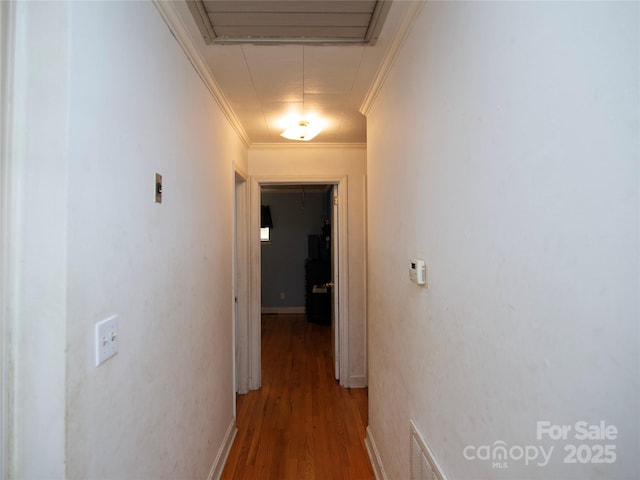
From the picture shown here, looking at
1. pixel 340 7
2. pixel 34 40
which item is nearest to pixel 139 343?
pixel 34 40

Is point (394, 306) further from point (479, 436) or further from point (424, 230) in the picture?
point (479, 436)

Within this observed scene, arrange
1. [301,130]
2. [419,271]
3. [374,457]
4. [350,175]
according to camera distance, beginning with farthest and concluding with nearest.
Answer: [350,175]
[301,130]
[374,457]
[419,271]

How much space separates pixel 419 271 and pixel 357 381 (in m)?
2.18

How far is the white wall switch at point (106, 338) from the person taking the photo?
746mm

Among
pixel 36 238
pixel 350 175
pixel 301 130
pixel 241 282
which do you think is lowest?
pixel 241 282

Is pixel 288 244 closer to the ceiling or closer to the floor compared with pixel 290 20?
closer to the floor

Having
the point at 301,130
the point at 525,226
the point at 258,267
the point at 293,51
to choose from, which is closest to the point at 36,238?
the point at 525,226

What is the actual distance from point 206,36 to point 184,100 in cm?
29

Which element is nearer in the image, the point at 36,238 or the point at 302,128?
the point at 36,238

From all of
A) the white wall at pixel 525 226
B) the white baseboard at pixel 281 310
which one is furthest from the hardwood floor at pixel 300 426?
the white baseboard at pixel 281 310

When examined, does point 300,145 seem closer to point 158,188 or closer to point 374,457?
point 158,188

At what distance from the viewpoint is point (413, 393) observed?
1.18 metres

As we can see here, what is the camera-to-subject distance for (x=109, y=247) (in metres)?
0.79

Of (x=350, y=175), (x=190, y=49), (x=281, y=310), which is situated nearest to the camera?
(x=190, y=49)
